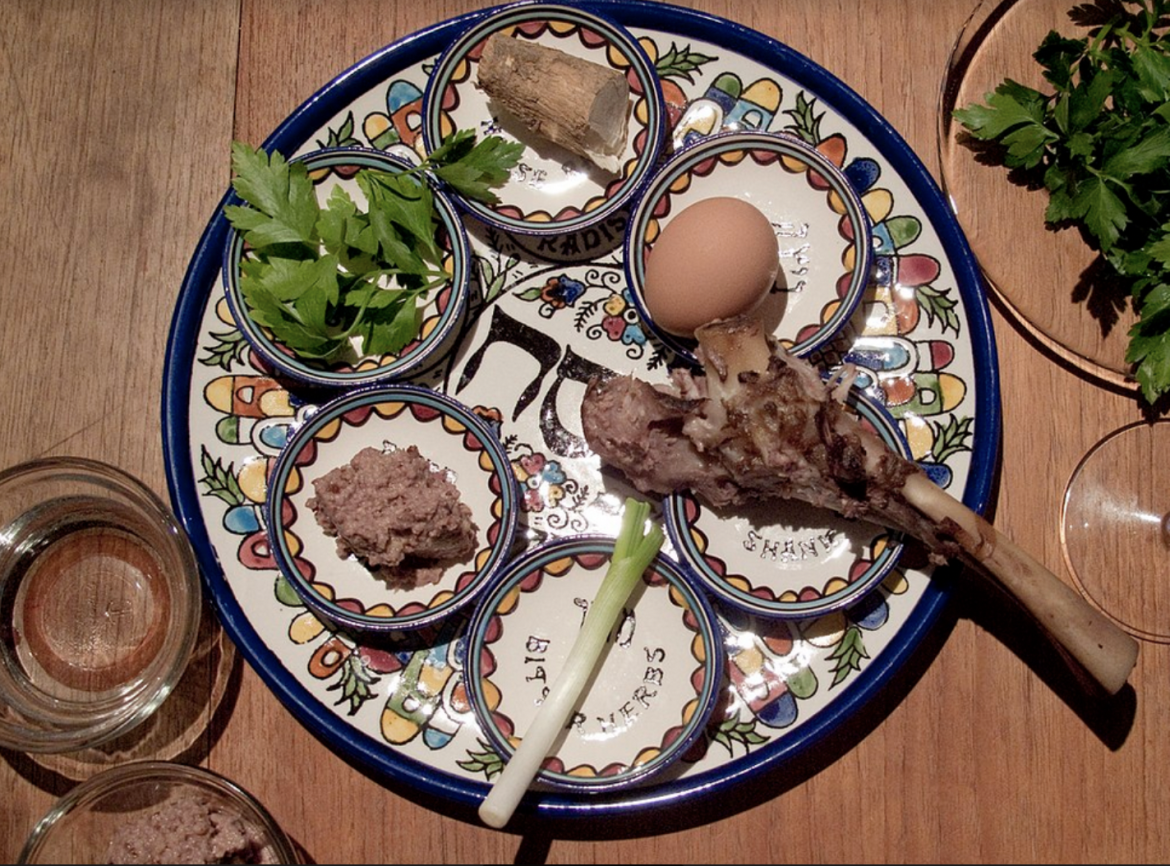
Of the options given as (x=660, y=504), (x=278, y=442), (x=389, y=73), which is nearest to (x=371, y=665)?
(x=278, y=442)

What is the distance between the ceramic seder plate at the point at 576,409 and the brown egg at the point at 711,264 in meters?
0.17

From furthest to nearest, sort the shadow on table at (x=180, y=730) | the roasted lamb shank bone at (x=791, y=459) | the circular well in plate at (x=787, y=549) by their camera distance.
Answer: the shadow on table at (x=180, y=730) < the circular well in plate at (x=787, y=549) < the roasted lamb shank bone at (x=791, y=459)

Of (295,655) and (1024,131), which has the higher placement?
(1024,131)

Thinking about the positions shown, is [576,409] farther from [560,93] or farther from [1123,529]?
[1123,529]

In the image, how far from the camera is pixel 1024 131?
5.57 feet

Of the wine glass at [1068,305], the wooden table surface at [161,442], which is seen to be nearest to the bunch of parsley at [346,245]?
the wooden table surface at [161,442]

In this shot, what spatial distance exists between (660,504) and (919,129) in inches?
34.2

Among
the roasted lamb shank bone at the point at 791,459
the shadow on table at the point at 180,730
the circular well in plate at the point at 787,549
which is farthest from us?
the shadow on table at the point at 180,730

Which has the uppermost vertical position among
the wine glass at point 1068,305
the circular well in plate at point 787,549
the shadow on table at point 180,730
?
the wine glass at point 1068,305

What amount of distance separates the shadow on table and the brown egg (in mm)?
991

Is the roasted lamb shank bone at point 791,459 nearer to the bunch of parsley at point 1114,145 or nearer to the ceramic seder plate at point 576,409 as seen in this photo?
the ceramic seder plate at point 576,409

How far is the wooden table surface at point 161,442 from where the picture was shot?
5.54 feet

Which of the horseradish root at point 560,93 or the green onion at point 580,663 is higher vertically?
the horseradish root at point 560,93

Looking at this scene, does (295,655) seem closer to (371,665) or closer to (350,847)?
(371,665)
